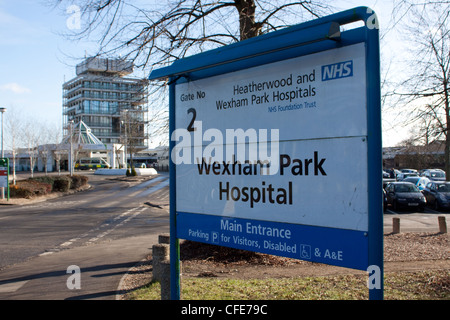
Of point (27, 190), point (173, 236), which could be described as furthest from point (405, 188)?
point (27, 190)

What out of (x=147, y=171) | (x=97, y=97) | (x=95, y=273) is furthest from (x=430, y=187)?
(x=97, y=97)

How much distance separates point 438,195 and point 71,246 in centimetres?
1872

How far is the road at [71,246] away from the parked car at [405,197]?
12.0 meters

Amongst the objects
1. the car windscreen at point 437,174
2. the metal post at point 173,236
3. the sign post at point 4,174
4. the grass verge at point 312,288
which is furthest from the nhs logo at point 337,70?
the car windscreen at point 437,174

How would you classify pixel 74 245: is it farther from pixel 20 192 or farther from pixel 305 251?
pixel 20 192

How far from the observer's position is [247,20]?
8812 millimetres

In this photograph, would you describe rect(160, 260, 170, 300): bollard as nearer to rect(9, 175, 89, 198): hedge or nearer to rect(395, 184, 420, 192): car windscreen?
rect(395, 184, 420, 192): car windscreen

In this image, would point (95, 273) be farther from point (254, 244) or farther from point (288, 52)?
point (288, 52)

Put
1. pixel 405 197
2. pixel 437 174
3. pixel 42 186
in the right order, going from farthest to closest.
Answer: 1. pixel 437 174
2. pixel 42 186
3. pixel 405 197

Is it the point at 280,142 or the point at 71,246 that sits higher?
the point at 280,142

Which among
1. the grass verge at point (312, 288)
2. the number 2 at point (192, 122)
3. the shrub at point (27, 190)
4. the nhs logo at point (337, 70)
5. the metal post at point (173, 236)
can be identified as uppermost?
the nhs logo at point (337, 70)

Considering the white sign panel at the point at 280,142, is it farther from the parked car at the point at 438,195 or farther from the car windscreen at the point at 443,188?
the car windscreen at the point at 443,188

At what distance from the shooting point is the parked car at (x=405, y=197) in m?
20.5

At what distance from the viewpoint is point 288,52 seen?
11.6 ft
